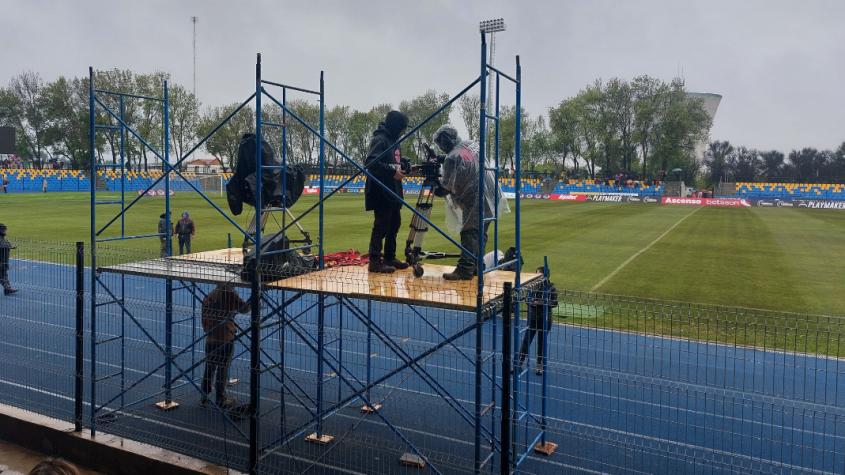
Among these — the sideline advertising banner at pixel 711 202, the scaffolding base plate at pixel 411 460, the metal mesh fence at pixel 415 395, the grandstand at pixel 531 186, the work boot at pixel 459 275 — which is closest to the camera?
the metal mesh fence at pixel 415 395

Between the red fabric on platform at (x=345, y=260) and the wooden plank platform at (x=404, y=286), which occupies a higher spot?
the red fabric on platform at (x=345, y=260)

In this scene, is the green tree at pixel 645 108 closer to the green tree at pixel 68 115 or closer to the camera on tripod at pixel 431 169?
the green tree at pixel 68 115

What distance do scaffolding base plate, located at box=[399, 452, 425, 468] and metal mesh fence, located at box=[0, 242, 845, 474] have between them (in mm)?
19

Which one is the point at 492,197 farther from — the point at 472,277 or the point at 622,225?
the point at 622,225

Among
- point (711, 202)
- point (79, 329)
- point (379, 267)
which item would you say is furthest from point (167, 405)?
point (711, 202)

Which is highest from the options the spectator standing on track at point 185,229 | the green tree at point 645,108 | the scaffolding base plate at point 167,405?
the green tree at point 645,108

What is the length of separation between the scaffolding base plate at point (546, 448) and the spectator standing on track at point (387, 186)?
2401 millimetres

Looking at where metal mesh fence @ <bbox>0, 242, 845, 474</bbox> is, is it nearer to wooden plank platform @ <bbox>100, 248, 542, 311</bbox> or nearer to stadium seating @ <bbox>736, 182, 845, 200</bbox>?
wooden plank platform @ <bbox>100, 248, 542, 311</bbox>

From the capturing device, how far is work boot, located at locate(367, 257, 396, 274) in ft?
24.7

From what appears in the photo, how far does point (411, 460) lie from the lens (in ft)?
22.8

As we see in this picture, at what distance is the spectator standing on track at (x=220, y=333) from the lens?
25.0 feet

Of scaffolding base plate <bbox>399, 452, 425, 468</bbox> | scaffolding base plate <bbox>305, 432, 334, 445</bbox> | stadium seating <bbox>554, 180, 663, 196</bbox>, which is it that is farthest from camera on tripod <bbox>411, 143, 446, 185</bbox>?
stadium seating <bbox>554, 180, 663, 196</bbox>

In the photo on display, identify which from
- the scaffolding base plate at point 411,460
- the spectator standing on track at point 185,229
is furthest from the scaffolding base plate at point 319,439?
the spectator standing on track at point 185,229

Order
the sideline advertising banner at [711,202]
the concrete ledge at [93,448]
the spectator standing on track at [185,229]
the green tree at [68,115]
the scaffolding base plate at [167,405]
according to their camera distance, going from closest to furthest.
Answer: the concrete ledge at [93,448]
the scaffolding base plate at [167,405]
the spectator standing on track at [185,229]
the sideline advertising banner at [711,202]
the green tree at [68,115]
